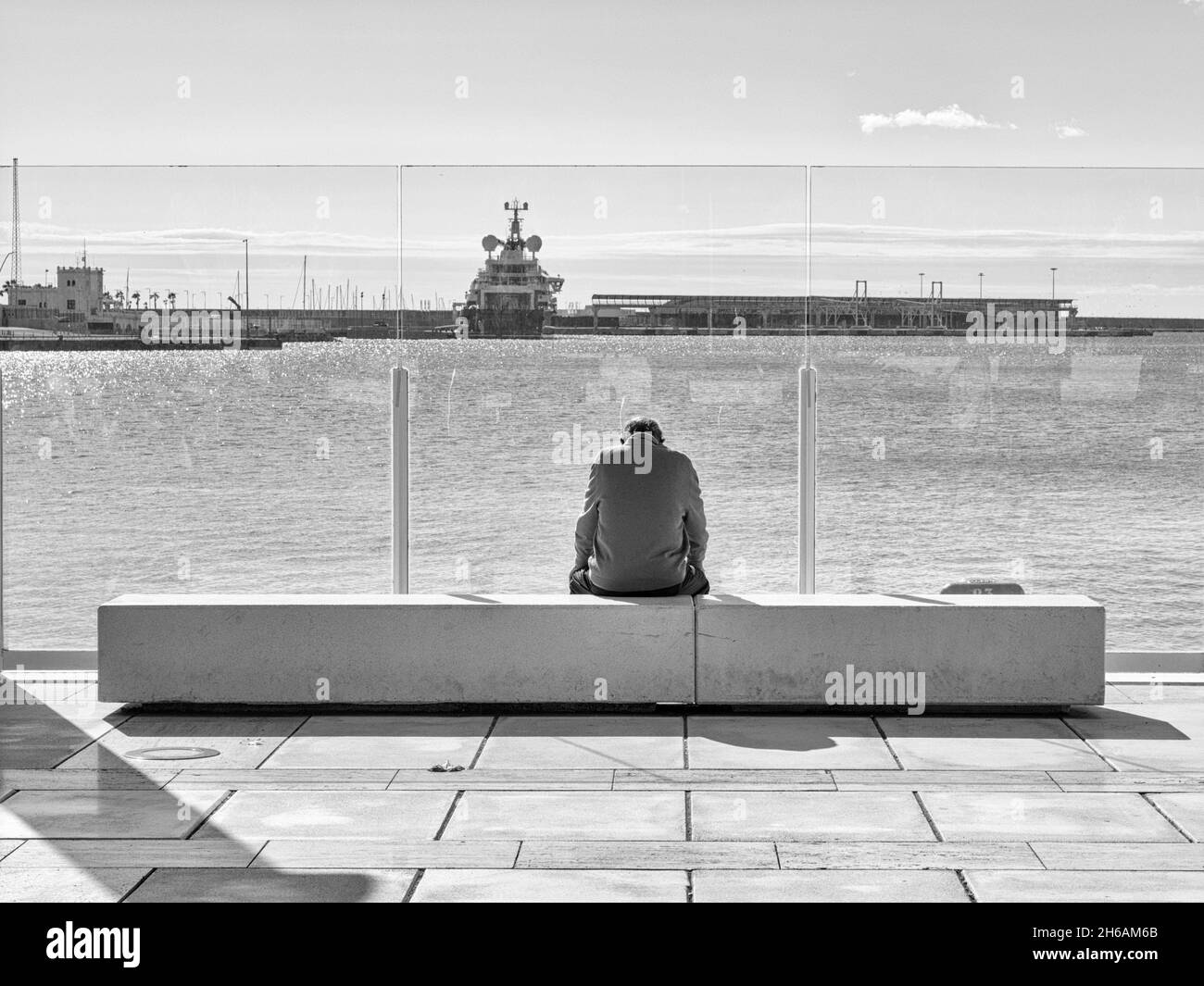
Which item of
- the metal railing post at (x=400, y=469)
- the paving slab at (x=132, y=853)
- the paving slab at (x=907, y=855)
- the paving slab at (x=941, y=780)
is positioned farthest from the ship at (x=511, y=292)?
the paving slab at (x=907, y=855)

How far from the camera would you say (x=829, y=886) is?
15.5 feet

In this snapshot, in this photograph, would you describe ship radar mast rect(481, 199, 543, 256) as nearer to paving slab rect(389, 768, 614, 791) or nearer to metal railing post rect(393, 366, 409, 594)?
metal railing post rect(393, 366, 409, 594)

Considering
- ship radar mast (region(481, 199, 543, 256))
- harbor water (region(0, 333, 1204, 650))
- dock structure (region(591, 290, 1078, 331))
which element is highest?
ship radar mast (region(481, 199, 543, 256))

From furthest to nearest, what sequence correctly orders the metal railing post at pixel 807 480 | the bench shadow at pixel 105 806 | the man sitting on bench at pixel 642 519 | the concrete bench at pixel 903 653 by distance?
the metal railing post at pixel 807 480
the man sitting on bench at pixel 642 519
the concrete bench at pixel 903 653
the bench shadow at pixel 105 806

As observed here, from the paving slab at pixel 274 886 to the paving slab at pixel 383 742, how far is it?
1298mm

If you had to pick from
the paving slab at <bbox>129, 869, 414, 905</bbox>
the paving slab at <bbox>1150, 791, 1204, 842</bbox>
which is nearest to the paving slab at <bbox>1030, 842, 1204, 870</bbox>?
the paving slab at <bbox>1150, 791, 1204, 842</bbox>

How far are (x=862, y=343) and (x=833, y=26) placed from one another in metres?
36.5

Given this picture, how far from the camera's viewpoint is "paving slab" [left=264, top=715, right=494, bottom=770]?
20.4ft

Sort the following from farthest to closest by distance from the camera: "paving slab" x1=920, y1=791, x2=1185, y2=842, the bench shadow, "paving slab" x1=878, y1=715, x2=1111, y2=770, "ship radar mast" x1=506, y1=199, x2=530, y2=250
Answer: "ship radar mast" x1=506, y1=199, x2=530, y2=250 < "paving slab" x1=878, y1=715, x2=1111, y2=770 < "paving slab" x1=920, y1=791, x2=1185, y2=842 < the bench shadow

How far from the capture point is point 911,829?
5289 millimetres

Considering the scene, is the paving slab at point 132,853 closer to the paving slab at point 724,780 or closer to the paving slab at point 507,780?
the paving slab at point 507,780

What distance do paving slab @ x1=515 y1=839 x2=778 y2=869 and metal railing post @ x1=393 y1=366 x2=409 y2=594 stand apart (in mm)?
2862

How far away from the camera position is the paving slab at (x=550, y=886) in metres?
4.62
